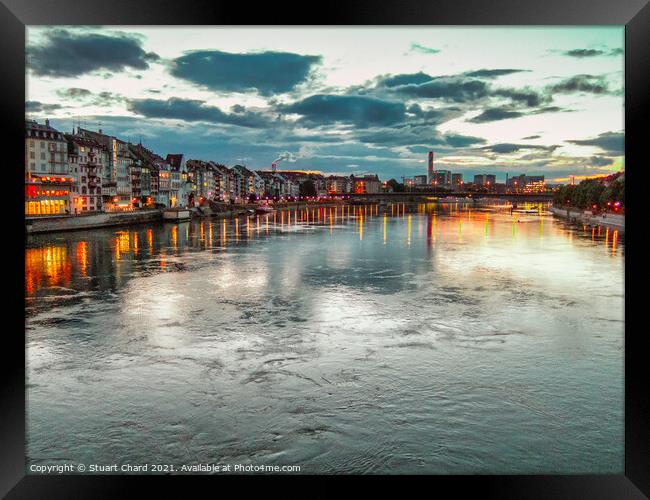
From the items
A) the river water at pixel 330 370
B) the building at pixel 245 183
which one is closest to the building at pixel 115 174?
the river water at pixel 330 370

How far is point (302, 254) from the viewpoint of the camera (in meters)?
22.8

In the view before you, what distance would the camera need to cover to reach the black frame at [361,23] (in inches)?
121

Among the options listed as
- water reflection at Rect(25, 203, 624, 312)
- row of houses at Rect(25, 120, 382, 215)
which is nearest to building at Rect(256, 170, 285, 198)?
row of houses at Rect(25, 120, 382, 215)

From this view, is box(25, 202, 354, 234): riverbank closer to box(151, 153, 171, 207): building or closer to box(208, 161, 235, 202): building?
box(151, 153, 171, 207): building

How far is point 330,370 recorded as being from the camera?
25.0 ft

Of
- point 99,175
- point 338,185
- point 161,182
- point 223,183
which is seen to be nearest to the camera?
point 99,175

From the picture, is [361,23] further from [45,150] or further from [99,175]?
[99,175]

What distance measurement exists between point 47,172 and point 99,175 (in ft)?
20.2

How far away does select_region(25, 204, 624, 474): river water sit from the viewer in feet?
17.3

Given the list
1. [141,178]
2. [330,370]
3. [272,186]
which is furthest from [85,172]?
[272,186]

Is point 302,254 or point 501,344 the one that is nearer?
point 501,344
